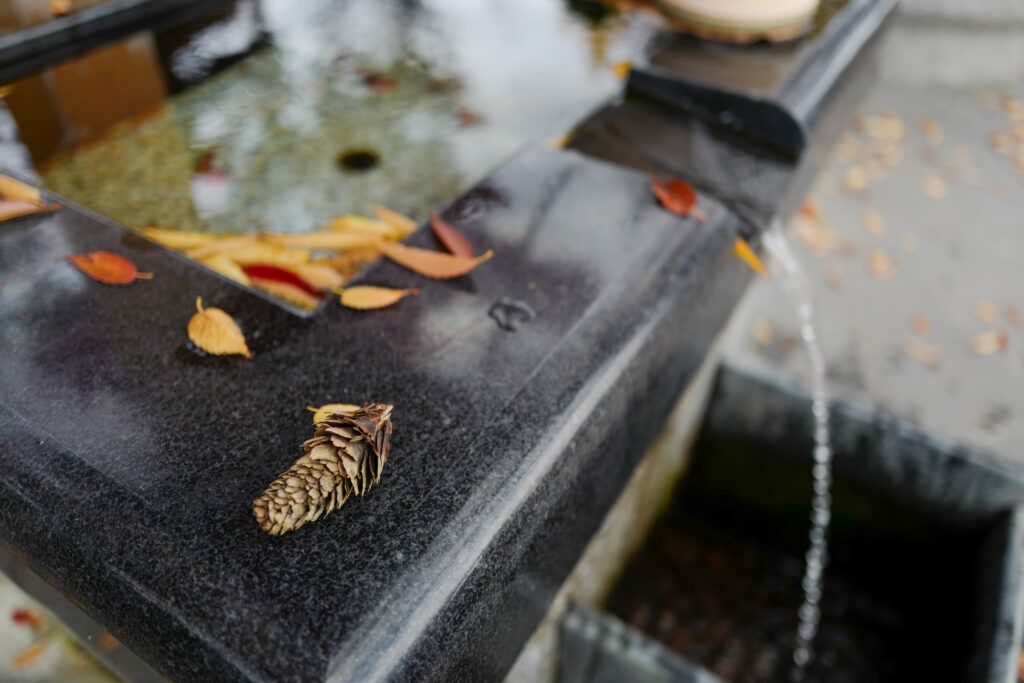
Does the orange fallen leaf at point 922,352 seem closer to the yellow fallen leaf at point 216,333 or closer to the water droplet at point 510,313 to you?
the water droplet at point 510,313

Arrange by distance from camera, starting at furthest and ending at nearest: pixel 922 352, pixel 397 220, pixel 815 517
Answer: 1. pixel 922 352
2. pixel 815 517
3. pixel 397 220

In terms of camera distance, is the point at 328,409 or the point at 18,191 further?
the point at 18,191

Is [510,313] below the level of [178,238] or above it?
above

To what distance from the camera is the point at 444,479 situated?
3.61ft

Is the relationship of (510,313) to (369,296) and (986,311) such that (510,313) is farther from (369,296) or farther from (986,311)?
(986,311)

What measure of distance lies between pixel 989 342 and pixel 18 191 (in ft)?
13.9

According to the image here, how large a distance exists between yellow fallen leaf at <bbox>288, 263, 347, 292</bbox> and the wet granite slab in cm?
29

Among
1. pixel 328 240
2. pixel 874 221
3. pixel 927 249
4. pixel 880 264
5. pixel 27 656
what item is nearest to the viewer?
pixel 27 656

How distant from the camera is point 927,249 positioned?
4.30 m

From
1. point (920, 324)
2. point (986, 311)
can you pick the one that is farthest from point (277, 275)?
point (986, 311)

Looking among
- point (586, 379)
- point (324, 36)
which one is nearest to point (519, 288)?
point (586, 379)

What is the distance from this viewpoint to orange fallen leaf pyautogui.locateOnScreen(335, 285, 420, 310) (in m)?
1.41

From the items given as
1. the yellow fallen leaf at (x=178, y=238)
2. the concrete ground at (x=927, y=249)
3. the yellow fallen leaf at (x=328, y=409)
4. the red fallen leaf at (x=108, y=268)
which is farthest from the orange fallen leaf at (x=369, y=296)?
the concrete ground at (x=927, y=249)

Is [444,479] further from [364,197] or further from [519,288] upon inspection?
[364,197]
